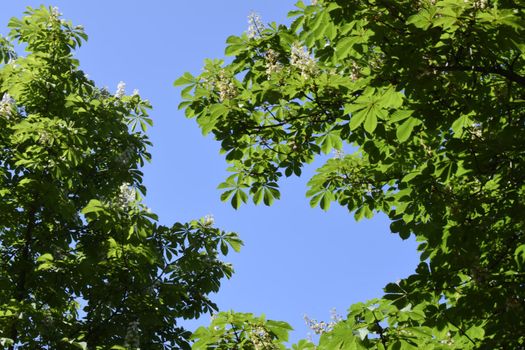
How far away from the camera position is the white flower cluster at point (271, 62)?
17.3 ft

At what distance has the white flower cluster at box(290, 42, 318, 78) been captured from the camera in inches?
199

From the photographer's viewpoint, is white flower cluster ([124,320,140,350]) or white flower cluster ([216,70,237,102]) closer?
white flower cluster ([216,70,237,102])

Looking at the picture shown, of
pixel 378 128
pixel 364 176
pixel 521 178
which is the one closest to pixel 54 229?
pixel 364 176

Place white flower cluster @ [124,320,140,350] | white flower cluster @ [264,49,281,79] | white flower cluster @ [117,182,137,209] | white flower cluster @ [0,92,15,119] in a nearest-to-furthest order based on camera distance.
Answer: white flower cluster @ [264,49,281,79] → white flower cluster @ [124,320,140,350] → white flower cluster @ [117,182,137,209] → white flower cluster @ [0,92,15,119]

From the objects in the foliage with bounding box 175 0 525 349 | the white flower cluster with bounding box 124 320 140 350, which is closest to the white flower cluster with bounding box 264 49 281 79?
the foliage with bounding box 175 0 525 349

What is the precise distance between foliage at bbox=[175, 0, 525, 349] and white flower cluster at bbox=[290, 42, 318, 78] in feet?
0.05

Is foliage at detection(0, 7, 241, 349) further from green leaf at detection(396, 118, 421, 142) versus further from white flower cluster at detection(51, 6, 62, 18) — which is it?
green leaf at detection(396, 118, 421, 142)

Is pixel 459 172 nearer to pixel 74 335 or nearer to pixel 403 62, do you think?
pixel 403 62

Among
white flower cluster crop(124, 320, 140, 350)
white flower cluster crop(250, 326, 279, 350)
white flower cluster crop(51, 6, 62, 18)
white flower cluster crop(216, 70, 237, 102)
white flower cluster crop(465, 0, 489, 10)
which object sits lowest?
white flower cluster crop(250, 326, 279, 350)

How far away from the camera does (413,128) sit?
15.5 ft

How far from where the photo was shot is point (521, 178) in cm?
440

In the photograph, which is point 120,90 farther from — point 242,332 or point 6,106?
point 242,332

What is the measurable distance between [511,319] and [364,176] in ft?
8.36

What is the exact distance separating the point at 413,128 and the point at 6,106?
6667mm
